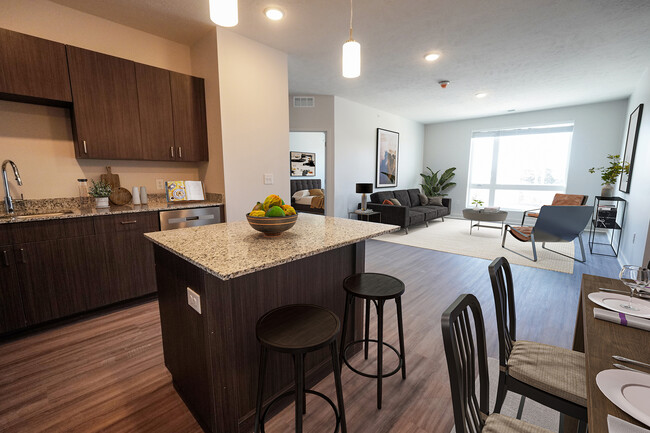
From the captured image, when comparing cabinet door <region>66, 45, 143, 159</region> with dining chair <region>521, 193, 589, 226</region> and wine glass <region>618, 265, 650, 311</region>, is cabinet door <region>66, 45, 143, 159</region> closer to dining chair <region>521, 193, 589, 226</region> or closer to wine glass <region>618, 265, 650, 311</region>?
wine glass <region>618, 265, 650, 311</region>

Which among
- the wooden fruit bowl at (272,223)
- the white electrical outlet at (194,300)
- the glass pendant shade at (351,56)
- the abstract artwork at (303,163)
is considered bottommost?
the white electrical outlet at (194,300)

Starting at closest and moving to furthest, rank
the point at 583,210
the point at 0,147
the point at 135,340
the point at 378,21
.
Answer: the point at 135,340 < the point at 0,147 < the point at 378,21 < the point at 583,210

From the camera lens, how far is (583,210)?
12.5ft

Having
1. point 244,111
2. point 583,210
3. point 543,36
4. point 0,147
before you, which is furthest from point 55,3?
point 583,210

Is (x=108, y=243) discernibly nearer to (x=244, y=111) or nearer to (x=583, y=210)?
(x=244, y=111)

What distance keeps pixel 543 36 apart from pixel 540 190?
4942mm

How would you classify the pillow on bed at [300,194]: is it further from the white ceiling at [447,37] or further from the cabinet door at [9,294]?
the cabinet door at [9,294]

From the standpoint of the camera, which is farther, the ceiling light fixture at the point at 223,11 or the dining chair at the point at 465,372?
the ceiling light fixture at the point at 223,11

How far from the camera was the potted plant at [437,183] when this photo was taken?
312 inches

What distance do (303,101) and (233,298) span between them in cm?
481

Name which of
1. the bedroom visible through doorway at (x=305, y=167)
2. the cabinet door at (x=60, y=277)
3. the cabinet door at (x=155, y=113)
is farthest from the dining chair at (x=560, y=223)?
the cabinet door at (x=60, y=277)

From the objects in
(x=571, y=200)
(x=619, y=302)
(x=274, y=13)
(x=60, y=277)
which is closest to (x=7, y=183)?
(x=60, y=277)

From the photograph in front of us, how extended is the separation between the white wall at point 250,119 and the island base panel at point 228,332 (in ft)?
5.51

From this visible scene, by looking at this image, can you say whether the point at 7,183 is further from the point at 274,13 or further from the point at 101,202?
the point at 274,13
